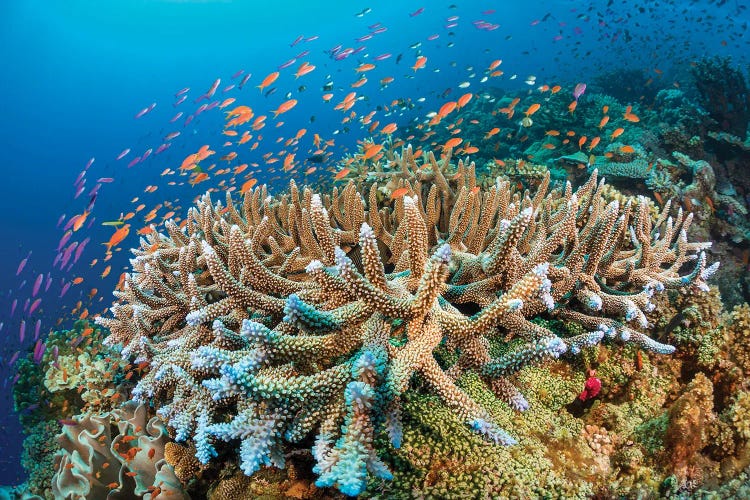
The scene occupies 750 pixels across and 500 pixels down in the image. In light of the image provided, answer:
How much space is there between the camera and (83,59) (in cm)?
9231

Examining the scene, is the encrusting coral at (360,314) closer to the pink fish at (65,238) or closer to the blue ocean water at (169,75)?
the pink fish at (65,238)

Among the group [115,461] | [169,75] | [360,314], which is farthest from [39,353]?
[169,75]

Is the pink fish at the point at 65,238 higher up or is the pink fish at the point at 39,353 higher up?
the pink fish at the point at 65,238

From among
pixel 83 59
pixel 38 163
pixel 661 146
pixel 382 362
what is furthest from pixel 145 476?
pixel 83 59

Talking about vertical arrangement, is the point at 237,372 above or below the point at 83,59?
below

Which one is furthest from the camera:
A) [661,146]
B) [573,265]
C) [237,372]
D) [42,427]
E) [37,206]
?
[37,206]

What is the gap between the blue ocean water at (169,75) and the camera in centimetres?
5172

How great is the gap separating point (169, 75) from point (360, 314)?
138 meters

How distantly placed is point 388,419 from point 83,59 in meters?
128

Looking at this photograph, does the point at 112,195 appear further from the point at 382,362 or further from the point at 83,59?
the point at 382,362

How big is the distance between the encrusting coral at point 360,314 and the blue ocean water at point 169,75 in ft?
107

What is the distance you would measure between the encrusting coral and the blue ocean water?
32.5 m

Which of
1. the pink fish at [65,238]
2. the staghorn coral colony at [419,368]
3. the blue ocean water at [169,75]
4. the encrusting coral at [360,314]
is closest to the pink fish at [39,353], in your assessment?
the pink fish at [65,238]

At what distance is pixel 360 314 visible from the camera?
7.72 ft
